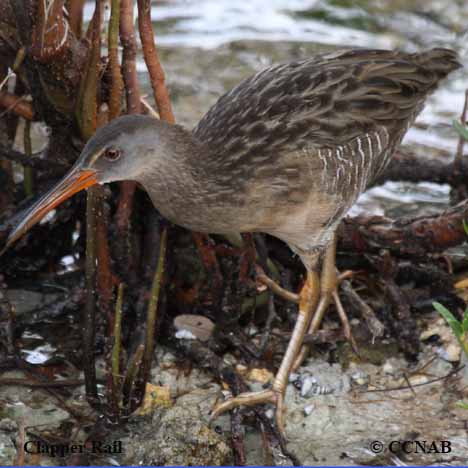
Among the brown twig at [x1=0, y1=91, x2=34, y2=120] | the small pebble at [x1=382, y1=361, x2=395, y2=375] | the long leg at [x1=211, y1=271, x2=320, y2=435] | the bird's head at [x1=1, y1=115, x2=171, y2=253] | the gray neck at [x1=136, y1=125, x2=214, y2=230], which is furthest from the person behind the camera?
the brown twig at [x1=0, y1=91, x2=34, y2=120]

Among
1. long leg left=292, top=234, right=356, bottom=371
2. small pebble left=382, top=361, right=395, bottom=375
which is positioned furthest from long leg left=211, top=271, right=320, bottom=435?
small pebble left=382, top=361, right=395, bottom=375

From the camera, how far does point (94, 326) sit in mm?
3400

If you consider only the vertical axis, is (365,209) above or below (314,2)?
below

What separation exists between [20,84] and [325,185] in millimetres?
1383

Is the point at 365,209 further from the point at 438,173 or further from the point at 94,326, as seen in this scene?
the point at 94,326

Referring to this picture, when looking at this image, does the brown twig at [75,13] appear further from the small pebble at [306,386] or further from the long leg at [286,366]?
the small pebble at [306,386]

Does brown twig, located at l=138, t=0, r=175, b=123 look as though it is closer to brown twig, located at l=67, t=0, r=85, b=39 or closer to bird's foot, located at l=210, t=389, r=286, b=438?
brown twig, located at l=67, t=0, r=85, b=39

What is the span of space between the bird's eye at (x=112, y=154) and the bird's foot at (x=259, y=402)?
3.22 feet

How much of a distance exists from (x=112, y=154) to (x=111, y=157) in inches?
0.5

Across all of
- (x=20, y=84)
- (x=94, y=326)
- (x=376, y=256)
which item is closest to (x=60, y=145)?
(x=20, y=84)

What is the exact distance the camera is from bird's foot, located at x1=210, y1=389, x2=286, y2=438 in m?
3.45

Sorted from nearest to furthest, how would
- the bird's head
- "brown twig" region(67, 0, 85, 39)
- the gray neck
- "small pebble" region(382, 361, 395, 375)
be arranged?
the bird's head < the gray neck < "brown twig" region(67, 0, 85, 39) < "small pebble" region(382, 361, 395, 375)

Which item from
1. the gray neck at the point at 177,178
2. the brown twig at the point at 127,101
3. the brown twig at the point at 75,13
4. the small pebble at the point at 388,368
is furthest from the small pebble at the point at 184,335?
the brown twig at the point at 75,13

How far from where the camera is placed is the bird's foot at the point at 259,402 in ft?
11.3
